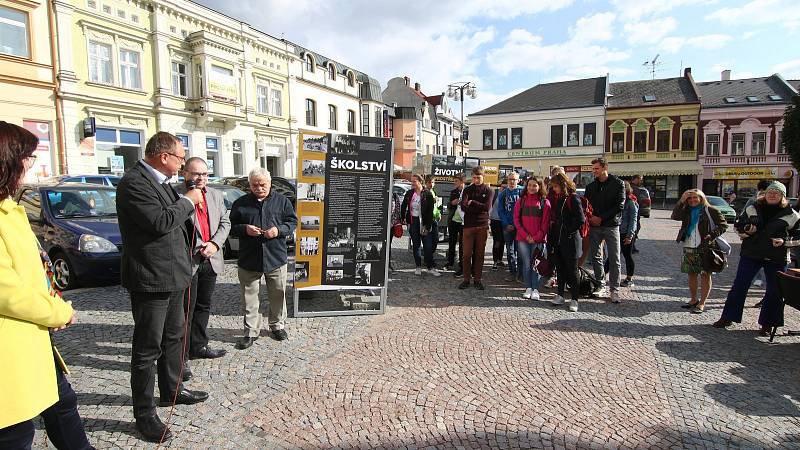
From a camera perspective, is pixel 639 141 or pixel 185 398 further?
pixel 639 141

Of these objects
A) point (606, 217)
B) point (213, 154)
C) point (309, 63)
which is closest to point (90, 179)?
point (213, 154)

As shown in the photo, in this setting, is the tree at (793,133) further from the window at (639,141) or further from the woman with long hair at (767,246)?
the window at (639,141)

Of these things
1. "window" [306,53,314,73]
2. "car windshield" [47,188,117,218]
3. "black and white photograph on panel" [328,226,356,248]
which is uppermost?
"window" [306,53,314,73]

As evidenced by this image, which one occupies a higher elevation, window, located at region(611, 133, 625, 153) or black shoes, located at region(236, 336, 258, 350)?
window, located at region(611, 133, 625, 153)

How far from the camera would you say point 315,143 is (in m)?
5.54

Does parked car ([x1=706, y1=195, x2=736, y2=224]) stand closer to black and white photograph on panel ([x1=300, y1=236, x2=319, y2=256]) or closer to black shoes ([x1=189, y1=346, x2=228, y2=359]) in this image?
black and white photograph on panel ([x1=300, y1=236, x2=319, y2=256])

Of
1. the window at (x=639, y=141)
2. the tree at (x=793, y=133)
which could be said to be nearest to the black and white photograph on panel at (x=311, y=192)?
the tree at (x=793, y=133)

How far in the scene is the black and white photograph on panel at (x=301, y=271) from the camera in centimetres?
573

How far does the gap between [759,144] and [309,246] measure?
3993cm

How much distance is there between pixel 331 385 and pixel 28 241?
2475 mm

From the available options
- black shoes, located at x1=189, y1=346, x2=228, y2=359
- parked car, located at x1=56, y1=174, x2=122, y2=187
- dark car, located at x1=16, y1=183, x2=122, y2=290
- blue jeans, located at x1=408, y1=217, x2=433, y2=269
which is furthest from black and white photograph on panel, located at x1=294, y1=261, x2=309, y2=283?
parked car, located at x1=56, y1=174, x2=122, y2=187

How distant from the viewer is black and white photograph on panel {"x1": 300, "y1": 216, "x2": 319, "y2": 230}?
5664 millimetres

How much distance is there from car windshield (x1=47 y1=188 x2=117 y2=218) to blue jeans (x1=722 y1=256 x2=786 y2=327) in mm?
8577

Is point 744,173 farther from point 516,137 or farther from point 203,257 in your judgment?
point 203,257
